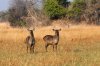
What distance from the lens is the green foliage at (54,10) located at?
4828cm

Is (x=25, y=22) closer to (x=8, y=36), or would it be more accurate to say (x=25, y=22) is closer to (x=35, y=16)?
(x=35, y=16)

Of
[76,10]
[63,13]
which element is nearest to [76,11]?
[76,10]

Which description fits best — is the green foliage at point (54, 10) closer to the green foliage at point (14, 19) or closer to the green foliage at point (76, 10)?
the green foliage at point (76, 10)

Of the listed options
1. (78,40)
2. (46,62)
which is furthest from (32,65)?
(78,40)

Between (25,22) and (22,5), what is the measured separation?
33.4ft

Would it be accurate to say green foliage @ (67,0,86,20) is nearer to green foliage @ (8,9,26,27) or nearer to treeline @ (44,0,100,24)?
treeline @ (44,0,100,24)

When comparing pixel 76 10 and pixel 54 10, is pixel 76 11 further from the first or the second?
pixel 54 10

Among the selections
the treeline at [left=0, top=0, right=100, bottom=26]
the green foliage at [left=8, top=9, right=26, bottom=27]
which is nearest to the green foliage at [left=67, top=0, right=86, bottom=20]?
the treeline at [left=0, top=0, right=100, bottom=26]

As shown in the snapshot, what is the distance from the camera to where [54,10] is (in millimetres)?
48250

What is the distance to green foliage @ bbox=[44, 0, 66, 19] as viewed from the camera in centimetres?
4828

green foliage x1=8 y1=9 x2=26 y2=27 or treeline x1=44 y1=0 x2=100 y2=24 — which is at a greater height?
treeline x1=44 y1=0 x2=100 y2=24

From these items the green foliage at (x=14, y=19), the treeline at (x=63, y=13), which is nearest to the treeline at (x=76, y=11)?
the treeline at (x=63, y=13)

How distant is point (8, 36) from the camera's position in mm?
24047

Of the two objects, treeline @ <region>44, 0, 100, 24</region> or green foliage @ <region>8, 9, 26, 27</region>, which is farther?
green foliage @ <region>8, 9, 26, 27</region>
